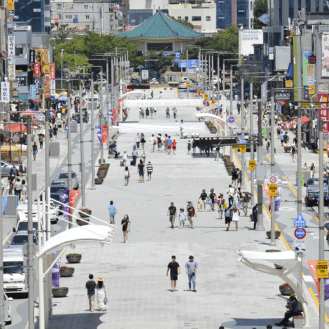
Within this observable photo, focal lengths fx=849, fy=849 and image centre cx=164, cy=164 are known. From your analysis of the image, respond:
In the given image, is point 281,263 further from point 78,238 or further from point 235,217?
point 235,217

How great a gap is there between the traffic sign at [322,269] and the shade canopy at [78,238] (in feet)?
22.0

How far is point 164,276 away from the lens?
36.0 metres

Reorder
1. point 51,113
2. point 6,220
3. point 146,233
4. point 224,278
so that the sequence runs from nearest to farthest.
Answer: point 224,278
point 146,233
point 6,220
point 51,113

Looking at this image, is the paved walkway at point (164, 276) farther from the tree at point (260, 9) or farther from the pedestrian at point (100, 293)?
the tree at point (260, 9)

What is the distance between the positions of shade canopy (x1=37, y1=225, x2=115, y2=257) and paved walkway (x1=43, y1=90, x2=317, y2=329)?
314cm

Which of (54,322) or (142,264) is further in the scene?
Result: (142,264)

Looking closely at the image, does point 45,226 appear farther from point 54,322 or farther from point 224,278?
point 224,278

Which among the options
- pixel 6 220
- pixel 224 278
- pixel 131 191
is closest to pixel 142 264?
pixel 224 278

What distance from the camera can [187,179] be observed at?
212 feet

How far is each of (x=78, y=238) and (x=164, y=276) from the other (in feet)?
31.0

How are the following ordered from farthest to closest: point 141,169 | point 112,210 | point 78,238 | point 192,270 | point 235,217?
point 141,169 → point 112,210 → point 235,217 → point 192,270 → point 78,238

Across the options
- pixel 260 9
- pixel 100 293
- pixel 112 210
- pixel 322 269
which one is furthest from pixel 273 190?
pixel 260 9

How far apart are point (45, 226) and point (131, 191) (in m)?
29.5

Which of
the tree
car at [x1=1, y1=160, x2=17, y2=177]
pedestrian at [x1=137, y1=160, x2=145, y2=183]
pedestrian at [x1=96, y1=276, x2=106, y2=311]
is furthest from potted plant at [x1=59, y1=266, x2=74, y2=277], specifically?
the tree
